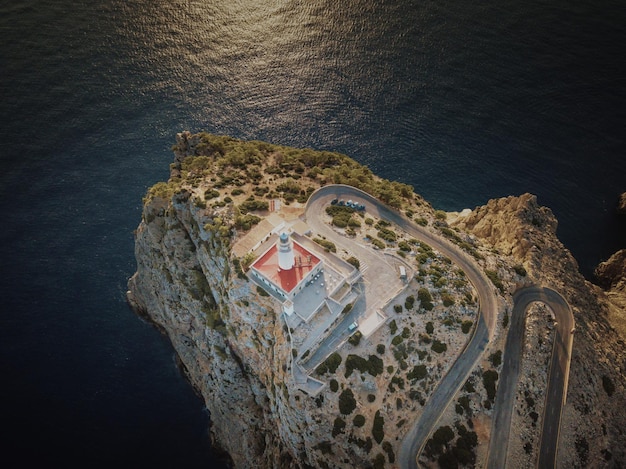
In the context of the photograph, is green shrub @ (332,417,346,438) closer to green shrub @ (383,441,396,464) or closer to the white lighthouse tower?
green shrub @ (383,441,396,464)

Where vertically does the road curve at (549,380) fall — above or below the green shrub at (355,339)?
above

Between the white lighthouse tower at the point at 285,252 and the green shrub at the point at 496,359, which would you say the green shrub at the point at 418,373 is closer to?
the green shrub at the point at 496,359

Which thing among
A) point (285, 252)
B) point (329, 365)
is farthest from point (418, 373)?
point (285, 252)

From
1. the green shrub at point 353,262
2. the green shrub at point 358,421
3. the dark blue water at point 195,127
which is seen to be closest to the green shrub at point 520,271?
the green shrub at point 353,262

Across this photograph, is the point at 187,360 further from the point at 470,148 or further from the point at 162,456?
the point at 470,148

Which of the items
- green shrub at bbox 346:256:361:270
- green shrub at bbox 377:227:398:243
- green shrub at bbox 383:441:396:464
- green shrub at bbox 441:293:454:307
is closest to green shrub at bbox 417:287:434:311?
green shrub at bbox 441:293:454:307
